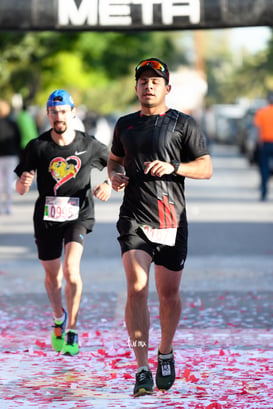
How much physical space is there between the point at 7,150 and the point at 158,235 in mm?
13857

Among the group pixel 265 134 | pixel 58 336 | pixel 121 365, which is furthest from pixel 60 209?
pixel 265 134

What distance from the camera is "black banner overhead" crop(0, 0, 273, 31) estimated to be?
9.70 m

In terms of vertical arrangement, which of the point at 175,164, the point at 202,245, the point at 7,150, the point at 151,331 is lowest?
the point at 202,245

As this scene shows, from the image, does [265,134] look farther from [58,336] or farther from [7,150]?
[58,336]

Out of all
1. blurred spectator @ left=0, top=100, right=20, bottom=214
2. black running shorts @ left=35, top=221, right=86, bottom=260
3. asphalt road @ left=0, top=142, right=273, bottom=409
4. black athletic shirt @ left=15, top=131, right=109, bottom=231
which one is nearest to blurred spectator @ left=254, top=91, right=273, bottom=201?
asphalt road @ left=0, top=142, right=273, bottom=409

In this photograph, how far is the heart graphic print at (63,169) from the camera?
8906 millimetres

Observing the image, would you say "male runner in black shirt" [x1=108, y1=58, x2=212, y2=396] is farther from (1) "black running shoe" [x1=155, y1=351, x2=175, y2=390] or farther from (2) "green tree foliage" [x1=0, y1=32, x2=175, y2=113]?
(2) "green tree foliage" [x1=0, y1=32, x2=175, y2=113]

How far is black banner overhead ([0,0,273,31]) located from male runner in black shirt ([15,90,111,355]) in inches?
40.8

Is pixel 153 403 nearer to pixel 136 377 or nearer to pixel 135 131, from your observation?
pixel 136 377

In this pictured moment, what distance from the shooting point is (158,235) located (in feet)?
24.3

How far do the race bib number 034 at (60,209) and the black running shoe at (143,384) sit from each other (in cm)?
193

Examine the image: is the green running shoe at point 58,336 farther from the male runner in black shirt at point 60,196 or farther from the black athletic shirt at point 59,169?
the black athletic shirt at point 59,169

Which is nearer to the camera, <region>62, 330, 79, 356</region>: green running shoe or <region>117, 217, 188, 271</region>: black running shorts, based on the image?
<region>117, 217, 188, 271</region>: black running shorts

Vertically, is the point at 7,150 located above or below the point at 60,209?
below
